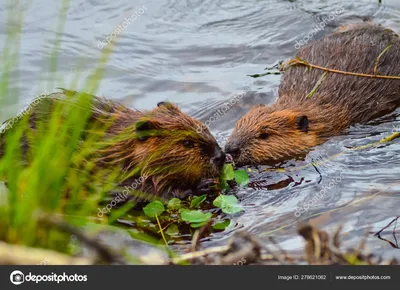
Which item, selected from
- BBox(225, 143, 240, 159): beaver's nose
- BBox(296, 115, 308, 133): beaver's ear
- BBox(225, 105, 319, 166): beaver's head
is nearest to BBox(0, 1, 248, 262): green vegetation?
BBox(225, 143, 240, 159): beaver's nose

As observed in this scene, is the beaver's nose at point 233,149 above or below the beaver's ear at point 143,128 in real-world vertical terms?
below

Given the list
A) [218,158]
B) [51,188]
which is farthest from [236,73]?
[51,188]

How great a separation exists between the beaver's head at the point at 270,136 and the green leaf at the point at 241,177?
1.21 ft

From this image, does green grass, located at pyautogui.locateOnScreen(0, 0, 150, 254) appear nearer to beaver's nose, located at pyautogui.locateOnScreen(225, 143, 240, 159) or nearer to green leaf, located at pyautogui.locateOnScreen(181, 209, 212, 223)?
green leaf, located at pyautogui.locateOnScreen(181, 209, 212, 223)

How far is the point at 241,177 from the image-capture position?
4.57m

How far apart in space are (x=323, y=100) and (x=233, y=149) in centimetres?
102

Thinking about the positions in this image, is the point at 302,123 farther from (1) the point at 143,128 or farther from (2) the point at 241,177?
(1) the point at 143,128

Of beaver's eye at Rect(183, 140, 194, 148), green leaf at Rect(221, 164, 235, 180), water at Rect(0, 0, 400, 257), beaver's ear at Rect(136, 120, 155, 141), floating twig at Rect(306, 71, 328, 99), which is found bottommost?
water at Rect(0, 0, 400, 257)

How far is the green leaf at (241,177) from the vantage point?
4559 mm

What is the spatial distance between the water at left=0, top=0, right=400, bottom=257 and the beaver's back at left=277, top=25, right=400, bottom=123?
0.17 metres

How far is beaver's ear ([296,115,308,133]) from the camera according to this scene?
17.2 feet

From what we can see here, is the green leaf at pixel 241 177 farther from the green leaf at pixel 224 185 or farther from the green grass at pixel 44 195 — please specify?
the green grass at pixel 44 195

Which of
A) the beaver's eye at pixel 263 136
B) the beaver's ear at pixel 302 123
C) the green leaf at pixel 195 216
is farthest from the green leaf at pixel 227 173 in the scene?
the beaver's ear at pixel 302 123

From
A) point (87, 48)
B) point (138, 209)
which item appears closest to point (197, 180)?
point (138, 209)
